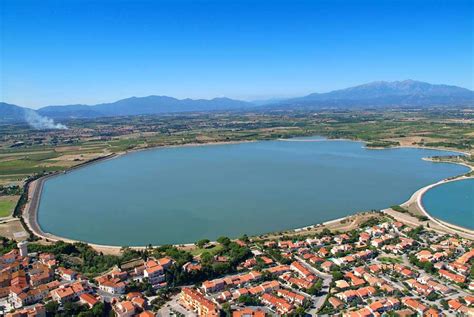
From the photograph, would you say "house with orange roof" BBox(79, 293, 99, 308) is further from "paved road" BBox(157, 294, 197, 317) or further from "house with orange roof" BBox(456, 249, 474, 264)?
"house with orange roof" BBox(456, 249, 474, 264)

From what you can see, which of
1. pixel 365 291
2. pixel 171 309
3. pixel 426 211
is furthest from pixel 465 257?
pixel 171 309

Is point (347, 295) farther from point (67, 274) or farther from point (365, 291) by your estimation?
point (67, 274)

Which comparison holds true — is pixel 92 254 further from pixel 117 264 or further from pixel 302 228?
pixel 302 228

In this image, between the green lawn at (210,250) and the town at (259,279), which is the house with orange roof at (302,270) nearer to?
the town at (259,279)

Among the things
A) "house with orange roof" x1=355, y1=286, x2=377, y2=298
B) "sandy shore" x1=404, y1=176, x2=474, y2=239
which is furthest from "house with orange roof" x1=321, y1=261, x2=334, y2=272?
"sandy shore" x1=404, y1=176, x2=474, y2=239

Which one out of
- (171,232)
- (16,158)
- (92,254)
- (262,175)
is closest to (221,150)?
(262,175)

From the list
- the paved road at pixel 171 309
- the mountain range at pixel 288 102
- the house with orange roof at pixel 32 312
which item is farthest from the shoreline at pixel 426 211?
the mountain range at pixel 288 102
